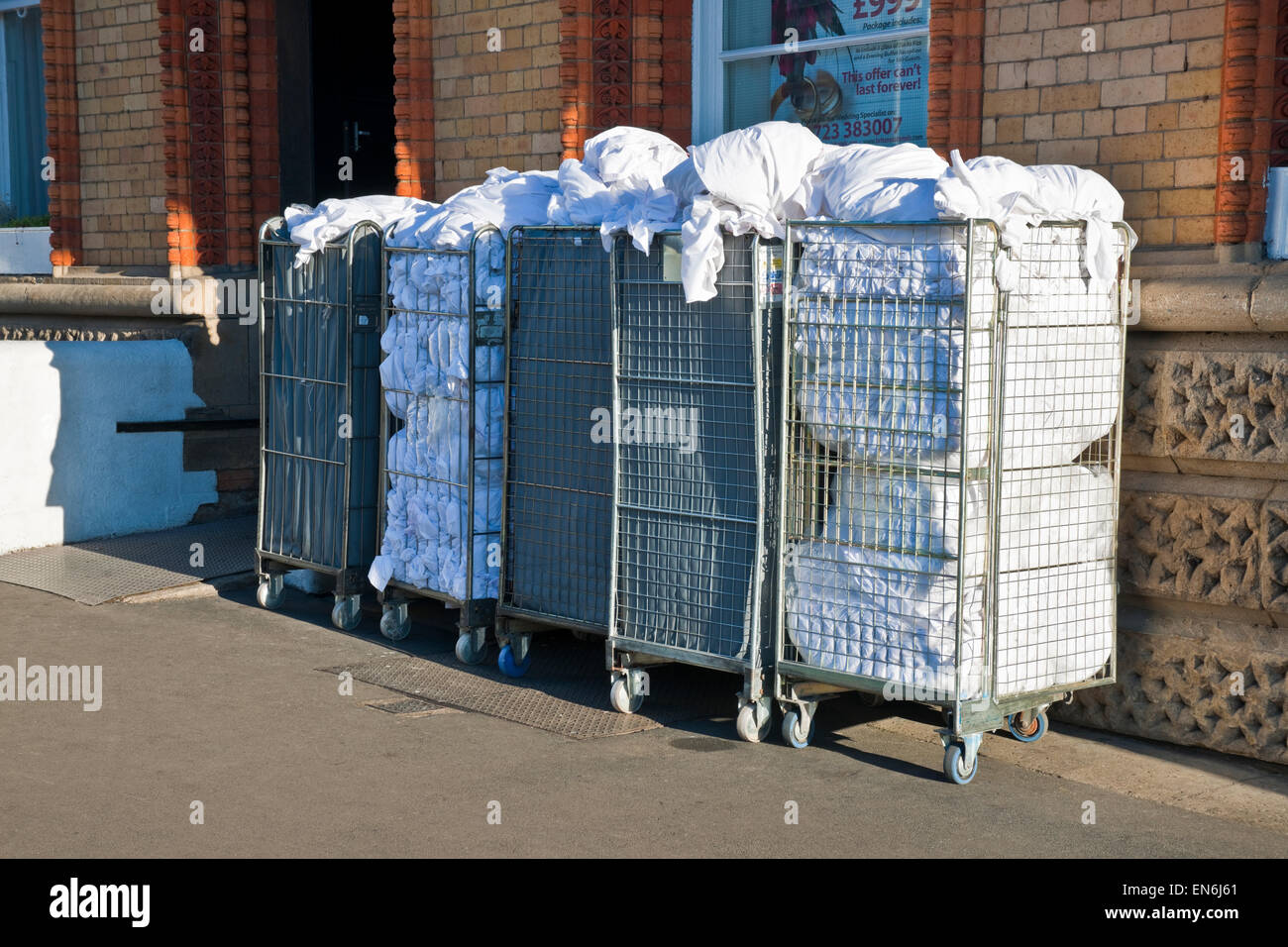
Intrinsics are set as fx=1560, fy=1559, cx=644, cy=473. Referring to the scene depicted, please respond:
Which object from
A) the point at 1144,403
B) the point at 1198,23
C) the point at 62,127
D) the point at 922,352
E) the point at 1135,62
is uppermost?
the point at 62,127

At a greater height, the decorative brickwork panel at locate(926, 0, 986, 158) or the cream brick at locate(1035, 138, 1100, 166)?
the decorative brickwork panel at locate(926, 0, 986, 158)

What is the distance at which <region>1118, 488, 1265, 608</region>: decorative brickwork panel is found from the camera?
6.03m

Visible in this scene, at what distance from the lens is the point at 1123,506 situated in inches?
251

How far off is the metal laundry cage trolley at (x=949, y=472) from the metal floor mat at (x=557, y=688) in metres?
0.74

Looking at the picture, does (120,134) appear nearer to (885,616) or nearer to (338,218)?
(338,218)

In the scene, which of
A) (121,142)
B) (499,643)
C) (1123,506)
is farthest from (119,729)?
(121,142)

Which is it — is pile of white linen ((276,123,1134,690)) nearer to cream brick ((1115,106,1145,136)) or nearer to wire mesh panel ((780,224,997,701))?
wire mesh panel ((780,224,997,701))

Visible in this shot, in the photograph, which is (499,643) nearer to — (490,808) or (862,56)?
(490,808)

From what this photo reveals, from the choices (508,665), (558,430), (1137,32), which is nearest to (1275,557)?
(1137,32)

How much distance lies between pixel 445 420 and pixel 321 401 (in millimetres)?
1036

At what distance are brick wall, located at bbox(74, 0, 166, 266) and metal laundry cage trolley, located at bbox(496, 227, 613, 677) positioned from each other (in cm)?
612

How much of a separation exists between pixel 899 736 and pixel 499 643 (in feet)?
6.66

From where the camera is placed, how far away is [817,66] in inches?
340

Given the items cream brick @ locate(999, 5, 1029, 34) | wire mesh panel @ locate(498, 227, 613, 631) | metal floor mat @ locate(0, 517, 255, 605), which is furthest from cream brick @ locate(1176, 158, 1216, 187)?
metal floor mat @ locate(0, 517, 255, 605)
